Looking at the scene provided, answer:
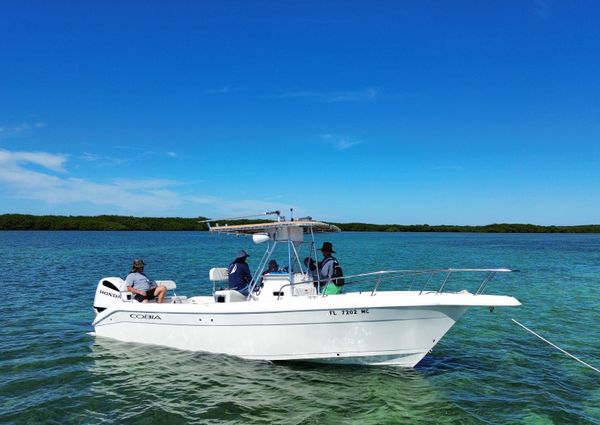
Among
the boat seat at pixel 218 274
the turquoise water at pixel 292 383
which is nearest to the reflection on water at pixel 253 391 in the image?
the turquoise water at pixel 292 383

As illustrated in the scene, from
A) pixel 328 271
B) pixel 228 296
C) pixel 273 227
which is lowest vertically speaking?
pixel 228 296

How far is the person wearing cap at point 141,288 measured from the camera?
451 inches

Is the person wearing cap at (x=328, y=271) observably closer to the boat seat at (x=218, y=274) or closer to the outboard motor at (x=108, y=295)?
the boat seat at (x=218, y=274)

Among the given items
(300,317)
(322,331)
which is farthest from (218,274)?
(322,331)

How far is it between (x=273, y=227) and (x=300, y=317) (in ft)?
7.81

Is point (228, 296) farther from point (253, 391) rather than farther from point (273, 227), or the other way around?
point (253, 391)

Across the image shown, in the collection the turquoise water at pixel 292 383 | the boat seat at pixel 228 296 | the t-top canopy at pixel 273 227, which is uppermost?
the t-top canopy at pixel 273 227

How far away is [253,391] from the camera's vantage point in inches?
331

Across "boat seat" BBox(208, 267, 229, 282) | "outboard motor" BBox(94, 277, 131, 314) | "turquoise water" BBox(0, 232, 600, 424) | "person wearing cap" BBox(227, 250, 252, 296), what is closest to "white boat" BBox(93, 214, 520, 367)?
"person wearing cap" BBox(227, 250, 252, 296)

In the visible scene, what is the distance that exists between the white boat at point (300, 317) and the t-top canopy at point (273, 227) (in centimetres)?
2

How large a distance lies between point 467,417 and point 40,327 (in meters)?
12.2

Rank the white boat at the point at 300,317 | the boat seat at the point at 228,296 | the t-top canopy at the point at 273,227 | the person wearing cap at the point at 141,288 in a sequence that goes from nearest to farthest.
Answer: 1. the white boat at the point at 300,317
2. the t-top canopy at the point at 273,227
3. the boat seat at the point at 228,296
4. the person wearing cap at the point at 141,288

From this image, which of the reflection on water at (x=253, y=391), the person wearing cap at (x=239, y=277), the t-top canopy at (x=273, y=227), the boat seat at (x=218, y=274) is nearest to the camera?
the reflection on water at (x=253, y=391)

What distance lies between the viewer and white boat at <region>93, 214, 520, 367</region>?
8820 millimetres
